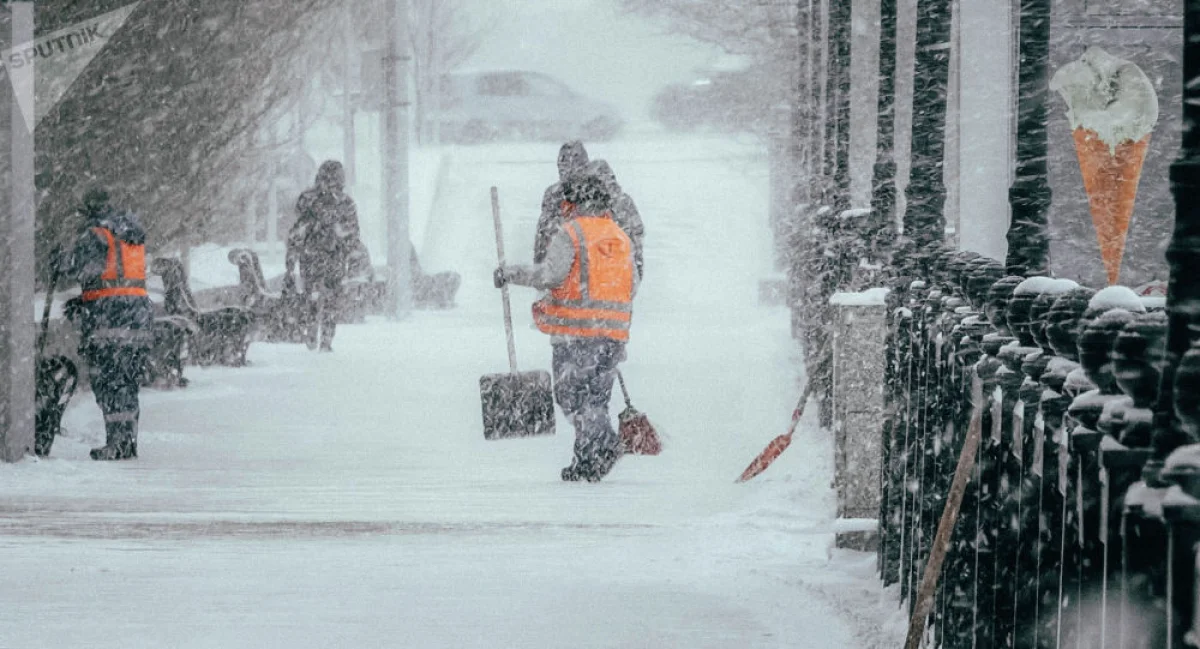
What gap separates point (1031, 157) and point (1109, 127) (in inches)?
245

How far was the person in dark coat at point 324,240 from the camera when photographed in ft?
60.1

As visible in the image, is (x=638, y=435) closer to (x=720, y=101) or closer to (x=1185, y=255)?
(x=1185, y=255)

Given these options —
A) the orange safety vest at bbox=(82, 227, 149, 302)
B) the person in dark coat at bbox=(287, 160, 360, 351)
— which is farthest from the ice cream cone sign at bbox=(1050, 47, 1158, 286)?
the person in dark coat at bbox=(287, 160, 360, 351)

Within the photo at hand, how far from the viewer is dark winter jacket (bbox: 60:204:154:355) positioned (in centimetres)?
1101

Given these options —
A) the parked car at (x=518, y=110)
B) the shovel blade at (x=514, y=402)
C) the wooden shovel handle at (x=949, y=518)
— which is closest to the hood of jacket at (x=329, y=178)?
the shovel blade at (x=514, y=402)

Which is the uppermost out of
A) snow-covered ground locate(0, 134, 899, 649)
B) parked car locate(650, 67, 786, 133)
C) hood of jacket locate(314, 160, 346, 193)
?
parked car locate(650, 67, 786, 133)

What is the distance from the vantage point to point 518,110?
50.2 metres

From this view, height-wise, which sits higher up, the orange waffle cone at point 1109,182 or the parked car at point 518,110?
the parked car at point 518,110

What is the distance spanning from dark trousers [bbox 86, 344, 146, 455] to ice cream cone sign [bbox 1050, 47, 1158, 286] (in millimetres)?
5571

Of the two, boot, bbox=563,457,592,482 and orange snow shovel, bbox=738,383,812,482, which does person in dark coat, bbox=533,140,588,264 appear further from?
orange snow shovel, bbox=738,383,812,482

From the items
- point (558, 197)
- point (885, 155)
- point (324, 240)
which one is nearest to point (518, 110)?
point (324, 240)

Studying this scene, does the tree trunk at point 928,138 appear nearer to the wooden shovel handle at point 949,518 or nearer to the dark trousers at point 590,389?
the wooden shovel handle at point 949,518

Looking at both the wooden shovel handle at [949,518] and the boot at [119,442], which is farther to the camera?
the boot at [119,442]

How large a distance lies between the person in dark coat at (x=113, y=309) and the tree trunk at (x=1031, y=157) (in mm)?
7301
